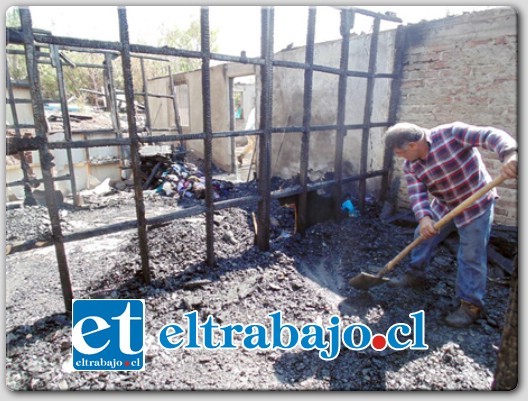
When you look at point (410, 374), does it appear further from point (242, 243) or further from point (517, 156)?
point (242, 243)

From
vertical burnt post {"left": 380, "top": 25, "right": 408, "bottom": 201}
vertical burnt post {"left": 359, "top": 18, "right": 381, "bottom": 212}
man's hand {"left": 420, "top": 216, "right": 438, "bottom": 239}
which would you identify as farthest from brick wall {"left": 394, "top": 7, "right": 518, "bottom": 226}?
man's hand {"left": 420, "top": 216, "right": 438, "bottom": 239}

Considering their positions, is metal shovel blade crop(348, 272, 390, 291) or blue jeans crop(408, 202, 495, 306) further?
metal shovel blade crop(348, 272, 390, 291)

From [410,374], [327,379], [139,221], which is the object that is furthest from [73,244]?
[410,374]

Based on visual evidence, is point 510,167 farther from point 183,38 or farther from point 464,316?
point 183,38

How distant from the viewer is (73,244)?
4344 millimetres

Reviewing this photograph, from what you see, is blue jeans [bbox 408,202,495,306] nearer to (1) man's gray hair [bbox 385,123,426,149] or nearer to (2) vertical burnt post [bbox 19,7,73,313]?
(1) man's gray hair [bbox 385,123,426,149]

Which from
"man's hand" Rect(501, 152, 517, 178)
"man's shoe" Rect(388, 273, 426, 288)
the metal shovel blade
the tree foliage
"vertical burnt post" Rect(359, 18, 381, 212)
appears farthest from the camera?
the tree foliage

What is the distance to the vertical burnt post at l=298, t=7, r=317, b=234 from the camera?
11.3 feet

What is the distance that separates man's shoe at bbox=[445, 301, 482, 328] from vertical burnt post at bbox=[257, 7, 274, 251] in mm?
1787

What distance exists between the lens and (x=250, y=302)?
2.90 metres

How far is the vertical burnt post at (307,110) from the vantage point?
344 centimetres

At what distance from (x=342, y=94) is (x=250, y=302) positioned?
2.55m

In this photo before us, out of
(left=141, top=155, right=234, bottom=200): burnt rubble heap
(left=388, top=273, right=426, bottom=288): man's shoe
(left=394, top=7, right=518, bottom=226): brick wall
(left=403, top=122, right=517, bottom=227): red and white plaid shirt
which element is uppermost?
(left=394, top=7, right=518, bottom=226): brick wall

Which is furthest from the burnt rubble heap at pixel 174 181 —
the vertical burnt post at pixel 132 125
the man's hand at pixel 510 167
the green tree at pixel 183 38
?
the green tree at pixel 183 38
